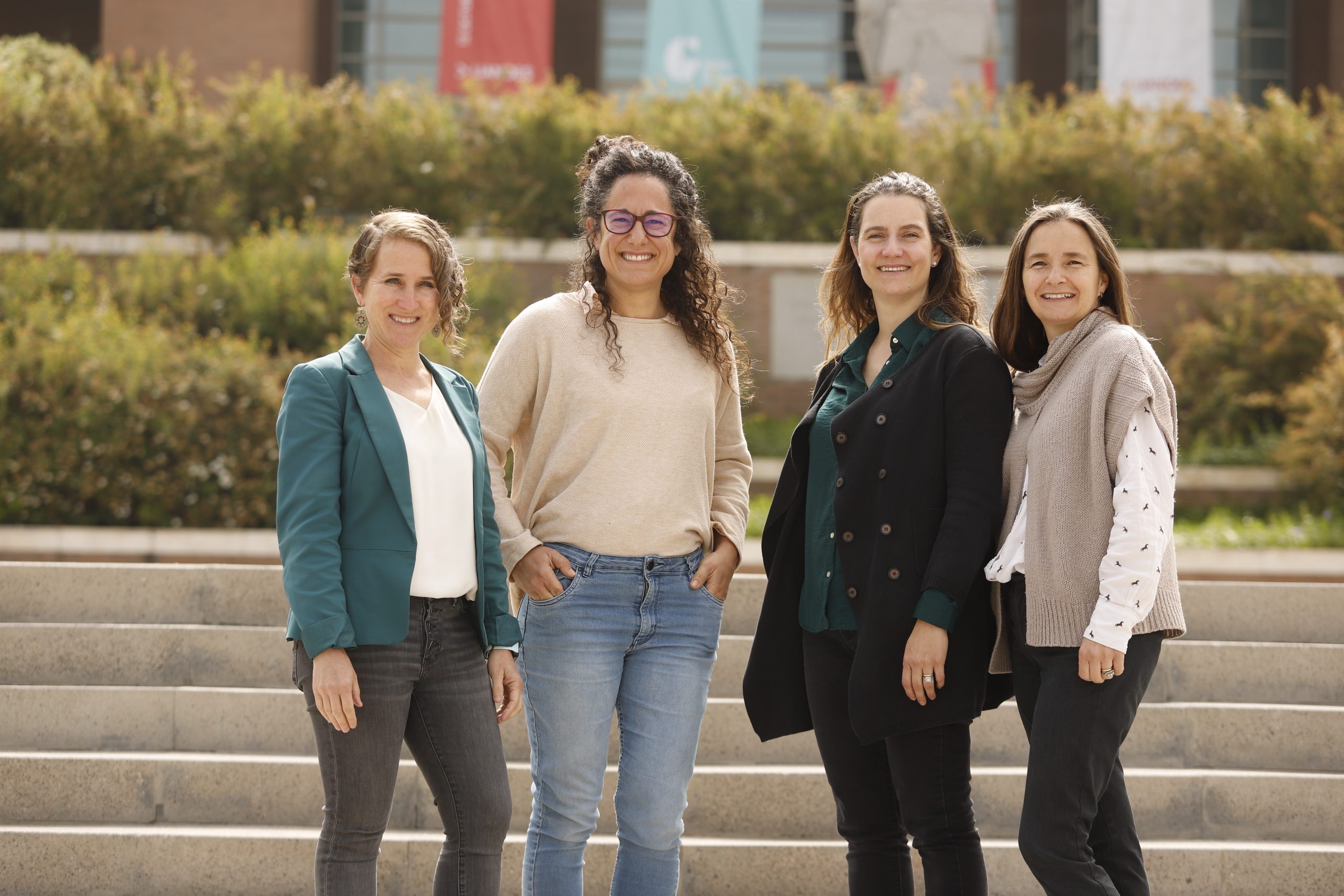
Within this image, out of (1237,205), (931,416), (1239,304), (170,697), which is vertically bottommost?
(170,697)

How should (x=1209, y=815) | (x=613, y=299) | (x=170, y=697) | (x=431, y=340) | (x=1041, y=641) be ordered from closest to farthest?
(x=1041, y=641), (x=613, y=299), (x=1209, y=815), (x=170, y=697), (x=431, y=340)

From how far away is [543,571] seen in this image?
274cm

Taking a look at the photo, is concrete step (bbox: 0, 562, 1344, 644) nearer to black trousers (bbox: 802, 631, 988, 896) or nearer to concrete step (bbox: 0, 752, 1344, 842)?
concrete step (bbox: 0, 752, 1344, 842)

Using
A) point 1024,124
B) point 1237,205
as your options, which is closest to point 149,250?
point 1024,124

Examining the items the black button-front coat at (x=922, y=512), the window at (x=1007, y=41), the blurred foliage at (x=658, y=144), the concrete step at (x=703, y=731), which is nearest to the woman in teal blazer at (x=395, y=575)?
the black button-front coat at (x=922, y=512)

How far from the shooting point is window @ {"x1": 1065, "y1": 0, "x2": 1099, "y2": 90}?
19.9 metres

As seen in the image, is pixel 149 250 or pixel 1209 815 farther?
pixel 149 250

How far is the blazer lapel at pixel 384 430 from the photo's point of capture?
248cm

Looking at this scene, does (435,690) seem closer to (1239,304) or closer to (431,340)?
(431,340)

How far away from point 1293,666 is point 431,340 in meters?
5.13

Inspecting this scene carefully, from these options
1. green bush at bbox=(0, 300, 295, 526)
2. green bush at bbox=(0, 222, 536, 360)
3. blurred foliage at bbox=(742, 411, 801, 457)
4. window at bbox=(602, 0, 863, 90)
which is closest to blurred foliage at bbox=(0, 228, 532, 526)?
green bush at bbox=(0, 300, 295, 526)

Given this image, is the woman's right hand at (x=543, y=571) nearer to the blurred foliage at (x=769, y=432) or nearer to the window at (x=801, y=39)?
the blurred foliage at (x=769, y=432)

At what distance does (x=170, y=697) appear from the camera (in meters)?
4.30

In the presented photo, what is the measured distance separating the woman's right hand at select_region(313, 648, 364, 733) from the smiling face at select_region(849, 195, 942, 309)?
1527 mm
